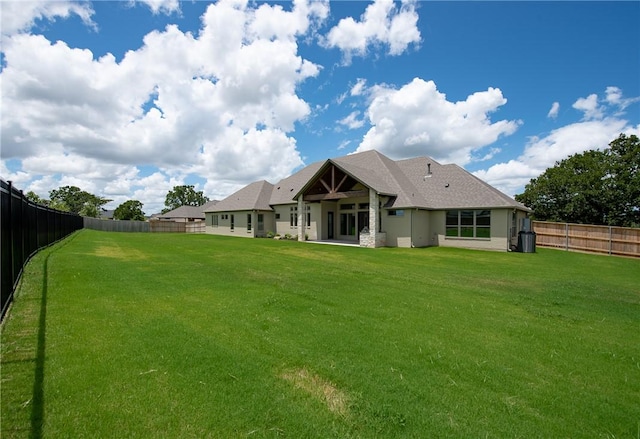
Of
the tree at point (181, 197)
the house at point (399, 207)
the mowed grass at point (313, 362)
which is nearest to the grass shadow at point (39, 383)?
the mowed grass at point (313, 362)

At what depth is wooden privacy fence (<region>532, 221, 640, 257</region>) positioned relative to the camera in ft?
55.6

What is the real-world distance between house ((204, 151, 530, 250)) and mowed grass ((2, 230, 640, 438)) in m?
12.0

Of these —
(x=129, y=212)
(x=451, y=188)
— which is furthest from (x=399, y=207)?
(x=129, y=212)

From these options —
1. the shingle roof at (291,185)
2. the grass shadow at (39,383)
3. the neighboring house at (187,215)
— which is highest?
the shingle roof at (291,185)

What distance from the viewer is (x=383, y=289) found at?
812 centimetres

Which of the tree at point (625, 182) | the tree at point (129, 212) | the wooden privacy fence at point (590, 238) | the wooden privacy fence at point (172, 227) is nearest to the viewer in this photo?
the wooden privacy fence at point (590, 238)

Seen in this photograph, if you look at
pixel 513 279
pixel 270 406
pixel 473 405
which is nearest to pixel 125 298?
pixel 270 406

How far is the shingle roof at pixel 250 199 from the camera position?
29.8 m

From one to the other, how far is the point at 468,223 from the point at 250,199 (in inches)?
→ 772

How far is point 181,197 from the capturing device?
84250mm

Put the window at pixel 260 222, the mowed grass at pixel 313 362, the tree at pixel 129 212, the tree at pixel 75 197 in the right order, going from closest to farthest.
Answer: the mowed grass at pixel 313 362
the window at pixel 260 222
the tree at pixel 129 212
the tree at pixel 75 197

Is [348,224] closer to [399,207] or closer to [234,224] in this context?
[399,207]

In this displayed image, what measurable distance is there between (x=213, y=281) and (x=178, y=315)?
9.53 feet

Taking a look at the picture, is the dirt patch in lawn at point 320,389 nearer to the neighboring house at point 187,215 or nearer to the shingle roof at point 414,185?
the shingle roof at point 414,185
